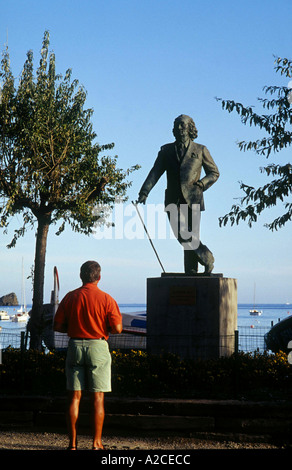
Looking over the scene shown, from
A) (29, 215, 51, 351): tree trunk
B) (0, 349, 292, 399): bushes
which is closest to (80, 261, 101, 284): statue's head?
(0, 349, 292, 399): bushes

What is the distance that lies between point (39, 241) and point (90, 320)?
48.7 feet

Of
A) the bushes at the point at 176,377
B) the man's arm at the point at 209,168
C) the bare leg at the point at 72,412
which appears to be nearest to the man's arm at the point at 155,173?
the man's arm at the point at 209,168

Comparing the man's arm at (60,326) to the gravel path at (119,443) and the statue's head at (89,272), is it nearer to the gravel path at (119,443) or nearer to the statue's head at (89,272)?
the statue's head at (89,272)

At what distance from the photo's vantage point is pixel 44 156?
21109mm

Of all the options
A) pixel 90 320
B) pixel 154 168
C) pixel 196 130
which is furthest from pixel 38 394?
pixel 196 130

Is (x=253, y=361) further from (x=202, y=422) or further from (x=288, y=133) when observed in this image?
(x=288, y=133)

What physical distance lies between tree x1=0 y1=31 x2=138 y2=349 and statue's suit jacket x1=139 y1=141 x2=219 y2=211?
9.31 meters

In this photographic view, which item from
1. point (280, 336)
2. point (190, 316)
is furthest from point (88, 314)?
point (280, 336)

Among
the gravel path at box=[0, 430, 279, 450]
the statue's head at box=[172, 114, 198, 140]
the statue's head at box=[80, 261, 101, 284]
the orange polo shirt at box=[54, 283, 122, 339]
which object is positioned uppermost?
the statue's head at box=[172, 114, 198, 140]

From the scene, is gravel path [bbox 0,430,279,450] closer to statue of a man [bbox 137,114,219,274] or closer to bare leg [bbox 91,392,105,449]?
bare leg [bbox 91,392,105,449]

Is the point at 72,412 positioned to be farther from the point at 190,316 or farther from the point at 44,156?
the point at 44,156

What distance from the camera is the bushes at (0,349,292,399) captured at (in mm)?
9445

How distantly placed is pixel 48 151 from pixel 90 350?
15326 mm

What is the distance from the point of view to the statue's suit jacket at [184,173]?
37.4ft
